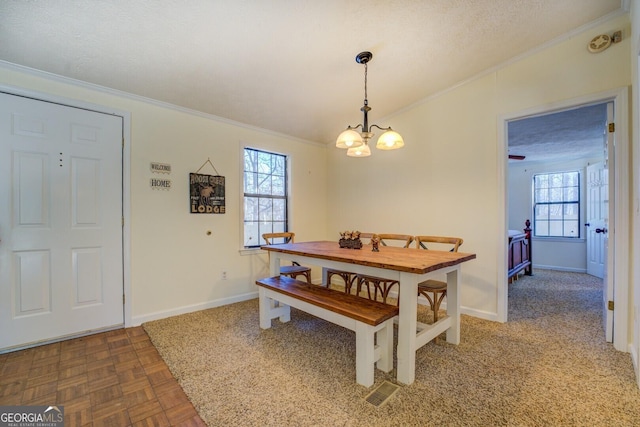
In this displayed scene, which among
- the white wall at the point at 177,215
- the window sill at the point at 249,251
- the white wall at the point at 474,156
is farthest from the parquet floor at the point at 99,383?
the white wall at the point at 474,156

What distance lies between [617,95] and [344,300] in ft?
9.07

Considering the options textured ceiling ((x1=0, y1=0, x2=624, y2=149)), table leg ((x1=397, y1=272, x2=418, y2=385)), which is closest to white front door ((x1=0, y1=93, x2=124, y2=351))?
textured ceiling ((x1=0, y1=0, x2=624, y2=149))

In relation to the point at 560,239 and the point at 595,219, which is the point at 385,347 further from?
the point at 560,239

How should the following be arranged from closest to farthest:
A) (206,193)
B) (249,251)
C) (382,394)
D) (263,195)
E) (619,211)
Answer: (382,394), (619,211), (206,193), (249,251), (263,195)

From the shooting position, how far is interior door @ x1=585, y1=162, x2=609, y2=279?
14.4 feet

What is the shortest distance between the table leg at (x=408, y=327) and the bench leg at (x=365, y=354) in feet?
0.70

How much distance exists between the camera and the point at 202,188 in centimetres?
329

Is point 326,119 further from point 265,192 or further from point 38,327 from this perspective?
point 38,327

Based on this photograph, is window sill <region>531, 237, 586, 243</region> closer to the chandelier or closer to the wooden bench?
the chandelier

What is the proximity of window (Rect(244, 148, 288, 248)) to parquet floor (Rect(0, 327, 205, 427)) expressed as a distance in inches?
72.1

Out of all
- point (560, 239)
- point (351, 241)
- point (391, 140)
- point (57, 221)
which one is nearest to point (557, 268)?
point (560, 239)

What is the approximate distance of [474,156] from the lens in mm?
3012

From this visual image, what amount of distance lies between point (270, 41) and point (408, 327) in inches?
95.5

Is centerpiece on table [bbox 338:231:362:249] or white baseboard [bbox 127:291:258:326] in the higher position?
centerpiece on table [bbox 338:231:362:249]
